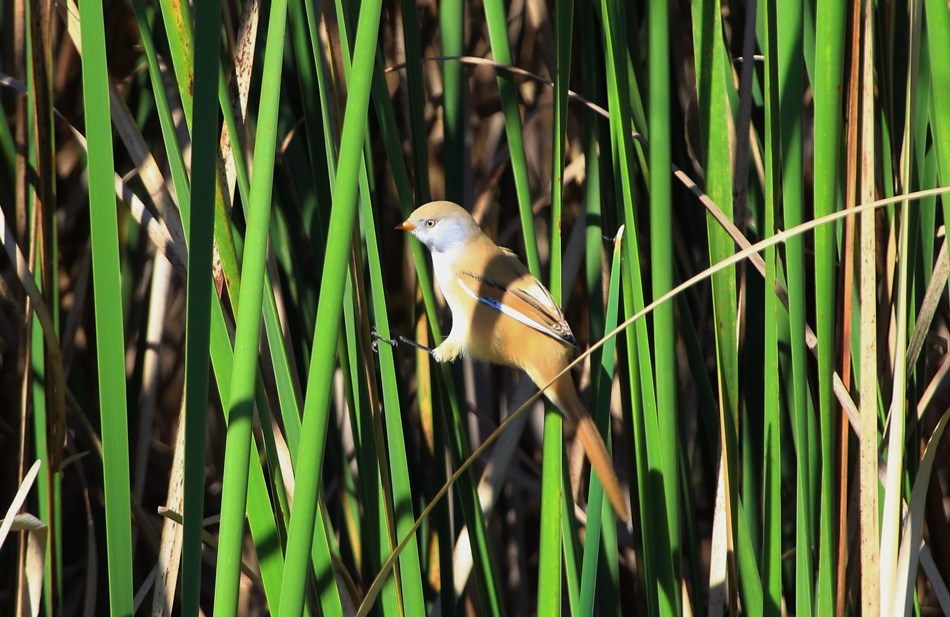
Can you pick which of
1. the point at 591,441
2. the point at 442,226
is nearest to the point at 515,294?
the point at 442,226

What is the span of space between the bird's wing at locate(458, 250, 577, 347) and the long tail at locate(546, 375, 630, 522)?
14 centimetres

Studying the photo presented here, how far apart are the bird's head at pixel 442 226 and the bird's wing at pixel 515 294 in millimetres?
71

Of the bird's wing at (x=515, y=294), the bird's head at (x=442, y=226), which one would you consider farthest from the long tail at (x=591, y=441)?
the bird's head at (x=442, y=226)

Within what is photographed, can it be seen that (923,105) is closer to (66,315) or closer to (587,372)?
(587,372)

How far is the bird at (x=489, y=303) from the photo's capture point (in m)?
1.60

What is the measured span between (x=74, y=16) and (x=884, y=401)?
143 cm

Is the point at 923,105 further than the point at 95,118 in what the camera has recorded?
Yes

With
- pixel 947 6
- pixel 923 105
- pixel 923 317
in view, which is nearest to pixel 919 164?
pixel 923 105

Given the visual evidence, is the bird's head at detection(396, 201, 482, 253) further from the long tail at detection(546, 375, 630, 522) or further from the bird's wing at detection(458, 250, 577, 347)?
the long tail at detection(546, 375, 630, 522)

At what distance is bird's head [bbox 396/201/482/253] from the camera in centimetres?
153

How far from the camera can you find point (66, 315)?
2027 mm

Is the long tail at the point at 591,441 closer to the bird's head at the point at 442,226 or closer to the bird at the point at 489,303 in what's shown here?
the bird at the point at 489,303

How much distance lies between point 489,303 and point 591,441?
17.0 inches

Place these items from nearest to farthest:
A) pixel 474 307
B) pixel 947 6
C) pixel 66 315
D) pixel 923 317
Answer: pixel 947 6, pixel 923 317, pixel 474 307, pixel 66 315
